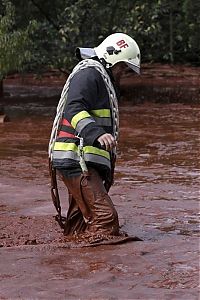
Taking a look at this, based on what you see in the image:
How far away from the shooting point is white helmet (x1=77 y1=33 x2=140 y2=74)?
22.2 feet

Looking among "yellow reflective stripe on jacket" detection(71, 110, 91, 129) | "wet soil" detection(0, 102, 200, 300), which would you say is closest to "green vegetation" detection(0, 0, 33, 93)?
"wet soil" detection(0, 102, 200, 300)

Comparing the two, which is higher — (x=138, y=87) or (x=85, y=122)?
(x=85, y=122)

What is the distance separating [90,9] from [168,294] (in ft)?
59.0

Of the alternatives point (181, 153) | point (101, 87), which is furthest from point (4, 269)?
point (181, 153)

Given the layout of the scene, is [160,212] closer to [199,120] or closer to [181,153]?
[181,153]

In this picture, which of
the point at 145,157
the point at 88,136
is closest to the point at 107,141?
the point at 88,136

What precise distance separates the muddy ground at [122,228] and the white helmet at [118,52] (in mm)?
1527

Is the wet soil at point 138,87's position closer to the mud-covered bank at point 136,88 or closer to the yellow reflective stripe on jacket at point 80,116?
the mud-covered bank at point 136,88

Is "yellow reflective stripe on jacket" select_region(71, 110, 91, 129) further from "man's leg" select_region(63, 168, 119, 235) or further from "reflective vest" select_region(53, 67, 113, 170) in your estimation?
"man's leg" select_region(63, 168, 119, 235)

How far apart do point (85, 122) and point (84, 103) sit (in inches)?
7.7

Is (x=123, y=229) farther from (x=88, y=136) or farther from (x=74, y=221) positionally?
(x=88, y=136)

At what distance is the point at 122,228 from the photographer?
24.6 ft

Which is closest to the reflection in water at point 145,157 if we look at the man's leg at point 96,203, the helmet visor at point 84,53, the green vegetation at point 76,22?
the man's leg at point 96,203

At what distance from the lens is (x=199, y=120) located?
60.3 feet
